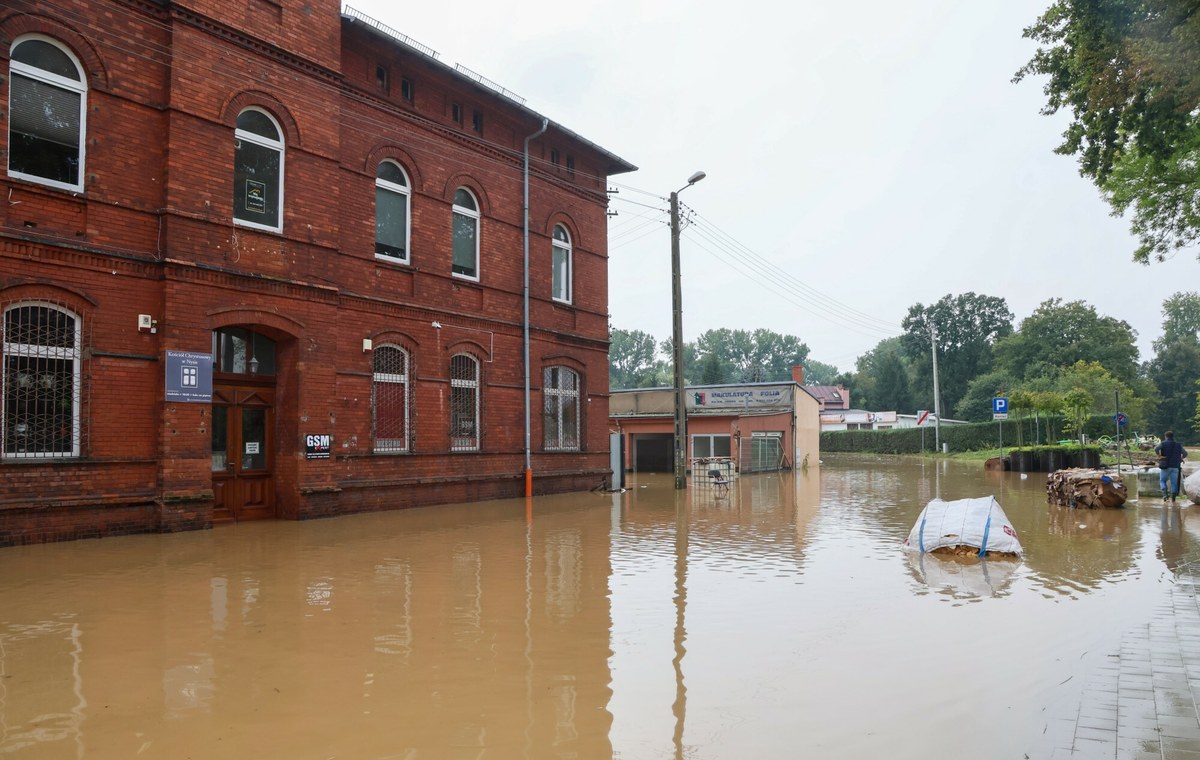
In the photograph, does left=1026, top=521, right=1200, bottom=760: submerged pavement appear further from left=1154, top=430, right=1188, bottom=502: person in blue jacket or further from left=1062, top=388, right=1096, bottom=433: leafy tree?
left=1062, top=388, right=1096, bottom=433: leafy tree

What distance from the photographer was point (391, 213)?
666 inches

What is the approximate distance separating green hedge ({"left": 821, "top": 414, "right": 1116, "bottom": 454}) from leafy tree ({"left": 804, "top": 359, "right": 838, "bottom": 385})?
69945 mm

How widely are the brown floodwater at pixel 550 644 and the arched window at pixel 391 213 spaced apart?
24.0 feet

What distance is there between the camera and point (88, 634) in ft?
20.1

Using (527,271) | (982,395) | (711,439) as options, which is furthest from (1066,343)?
(527,271)

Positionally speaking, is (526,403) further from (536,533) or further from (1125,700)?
(1125,700)

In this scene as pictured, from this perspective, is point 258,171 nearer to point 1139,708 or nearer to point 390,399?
point 390,399

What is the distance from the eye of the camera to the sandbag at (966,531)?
9.91m

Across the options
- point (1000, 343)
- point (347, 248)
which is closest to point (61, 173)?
point (347, 248)

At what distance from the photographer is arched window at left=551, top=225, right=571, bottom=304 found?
21500 mm

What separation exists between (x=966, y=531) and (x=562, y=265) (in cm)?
1396

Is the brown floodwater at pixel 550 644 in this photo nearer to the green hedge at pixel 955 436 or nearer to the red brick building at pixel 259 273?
the red brick building at pixel 259 273

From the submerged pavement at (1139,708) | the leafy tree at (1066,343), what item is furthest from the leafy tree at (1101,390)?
the submerged pavement at (1139,708)

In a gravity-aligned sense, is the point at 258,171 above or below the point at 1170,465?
→ above
